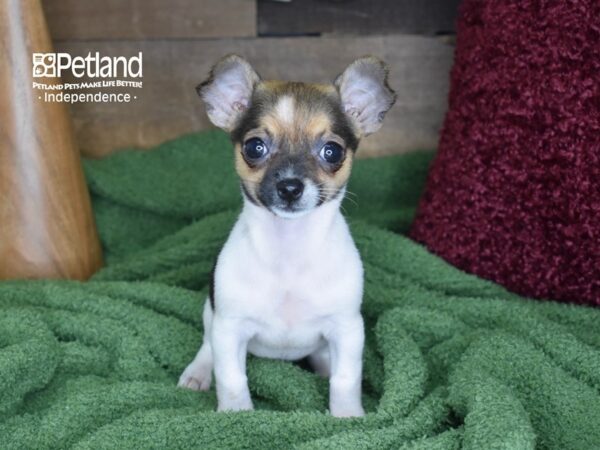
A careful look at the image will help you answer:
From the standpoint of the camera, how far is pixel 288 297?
224 cm

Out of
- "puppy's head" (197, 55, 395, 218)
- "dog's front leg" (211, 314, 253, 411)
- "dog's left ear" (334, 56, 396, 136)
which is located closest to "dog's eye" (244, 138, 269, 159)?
"puppy's head" (197, 55, 395, 218)

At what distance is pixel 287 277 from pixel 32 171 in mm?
1101

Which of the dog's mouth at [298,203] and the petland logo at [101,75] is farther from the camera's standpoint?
the petland logo at [101,75]

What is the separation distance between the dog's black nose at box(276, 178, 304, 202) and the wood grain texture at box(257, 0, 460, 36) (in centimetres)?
158

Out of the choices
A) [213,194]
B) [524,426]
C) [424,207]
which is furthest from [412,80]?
[524,426]

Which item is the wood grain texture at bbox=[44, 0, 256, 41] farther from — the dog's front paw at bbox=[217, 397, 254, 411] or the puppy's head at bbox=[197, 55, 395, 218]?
the dog's front paw at bbox=[217, 397, 254, 411]

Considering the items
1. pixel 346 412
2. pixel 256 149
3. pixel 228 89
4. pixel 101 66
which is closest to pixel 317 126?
pixel 256 149

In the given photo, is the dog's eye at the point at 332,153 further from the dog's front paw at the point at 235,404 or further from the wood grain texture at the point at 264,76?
the wood grain texture at the point at 264,76

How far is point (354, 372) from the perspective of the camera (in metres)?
2.25

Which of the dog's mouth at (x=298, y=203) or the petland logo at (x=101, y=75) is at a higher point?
the petland logo at (x=101, y=75)

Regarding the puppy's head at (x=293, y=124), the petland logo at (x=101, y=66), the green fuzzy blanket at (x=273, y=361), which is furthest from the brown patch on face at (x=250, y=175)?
the petland logo at (x=101, y=66)

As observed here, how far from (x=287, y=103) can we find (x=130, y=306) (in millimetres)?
859

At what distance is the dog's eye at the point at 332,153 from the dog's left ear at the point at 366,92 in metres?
0.21

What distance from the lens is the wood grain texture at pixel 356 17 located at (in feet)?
11.2
